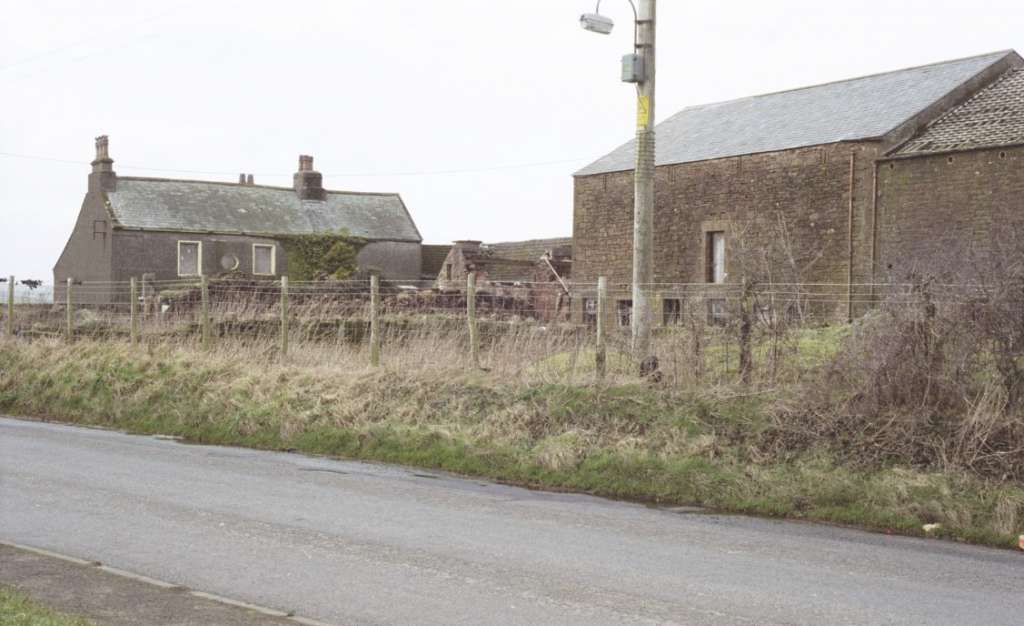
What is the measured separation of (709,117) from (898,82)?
750 cm

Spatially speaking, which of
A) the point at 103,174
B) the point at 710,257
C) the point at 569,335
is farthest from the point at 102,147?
the point at 569,335

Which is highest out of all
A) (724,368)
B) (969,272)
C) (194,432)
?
(969,272)

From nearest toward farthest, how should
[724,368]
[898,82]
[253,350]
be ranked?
[724,368] → [253,350] → [898,82]

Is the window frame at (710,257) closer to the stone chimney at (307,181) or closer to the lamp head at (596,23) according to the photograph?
the lamp head at (596,23)

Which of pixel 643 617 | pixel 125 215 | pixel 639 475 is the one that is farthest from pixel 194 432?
pixel 125 215

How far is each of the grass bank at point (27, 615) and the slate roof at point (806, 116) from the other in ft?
89.5

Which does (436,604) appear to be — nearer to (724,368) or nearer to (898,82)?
(724,368)

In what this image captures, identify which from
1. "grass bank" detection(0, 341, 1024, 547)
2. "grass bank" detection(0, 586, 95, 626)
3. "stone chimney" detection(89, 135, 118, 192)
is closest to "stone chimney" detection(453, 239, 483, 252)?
"stone chimney" detection(89, 135, 118, 192)

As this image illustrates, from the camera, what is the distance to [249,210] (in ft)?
174

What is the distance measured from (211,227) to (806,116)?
3025 cm

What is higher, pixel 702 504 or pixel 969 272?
pixel 969 272

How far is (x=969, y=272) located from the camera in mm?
11000

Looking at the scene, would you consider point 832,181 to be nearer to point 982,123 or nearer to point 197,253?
point 982,123

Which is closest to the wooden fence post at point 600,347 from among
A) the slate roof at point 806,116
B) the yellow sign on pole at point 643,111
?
the yellow sign on pole at point 643,111
